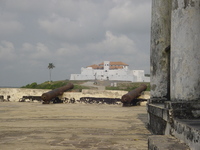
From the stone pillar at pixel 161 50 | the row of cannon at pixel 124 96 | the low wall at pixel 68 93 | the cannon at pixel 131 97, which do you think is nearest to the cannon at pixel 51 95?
the row of cannon at pixel 124 96

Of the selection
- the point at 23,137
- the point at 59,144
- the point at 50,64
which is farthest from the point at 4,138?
the point at 50,64

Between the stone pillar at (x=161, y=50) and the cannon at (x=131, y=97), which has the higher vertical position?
the stone pillar at (x=161, y=50)

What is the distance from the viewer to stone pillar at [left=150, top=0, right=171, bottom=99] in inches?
218

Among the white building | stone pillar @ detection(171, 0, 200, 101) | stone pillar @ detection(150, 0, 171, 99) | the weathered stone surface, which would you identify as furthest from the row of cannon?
the white building

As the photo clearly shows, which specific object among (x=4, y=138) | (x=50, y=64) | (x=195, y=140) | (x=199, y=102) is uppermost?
(x=50, y=64)

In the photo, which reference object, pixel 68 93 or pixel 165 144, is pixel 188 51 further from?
pixel 68 93

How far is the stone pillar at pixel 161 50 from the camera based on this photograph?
18.1 feet

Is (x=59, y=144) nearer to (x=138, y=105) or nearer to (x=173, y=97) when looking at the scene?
(x=173, y=97)

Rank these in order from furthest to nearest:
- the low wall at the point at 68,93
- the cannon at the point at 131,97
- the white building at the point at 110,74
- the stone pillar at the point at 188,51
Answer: the white building at the point at 110,74
the low wall at the point at 68,93
the cannon at the point at 131,97
the stone pillar at the point at 188,51

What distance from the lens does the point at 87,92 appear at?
14039mm

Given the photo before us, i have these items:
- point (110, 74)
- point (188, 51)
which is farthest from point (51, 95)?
point (110, 74)

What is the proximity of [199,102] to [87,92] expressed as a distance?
10.8 meters

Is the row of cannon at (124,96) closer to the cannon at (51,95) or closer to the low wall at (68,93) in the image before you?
the cannon at (51,95)

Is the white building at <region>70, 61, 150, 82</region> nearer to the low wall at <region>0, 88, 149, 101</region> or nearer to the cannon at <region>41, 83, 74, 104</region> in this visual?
the low wall at <region>0, 88, 149, 101</region>
